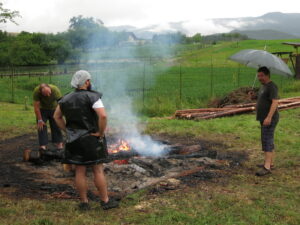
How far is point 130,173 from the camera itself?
6.45m

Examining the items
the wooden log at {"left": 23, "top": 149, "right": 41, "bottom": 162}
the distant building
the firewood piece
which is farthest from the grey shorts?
the distant building

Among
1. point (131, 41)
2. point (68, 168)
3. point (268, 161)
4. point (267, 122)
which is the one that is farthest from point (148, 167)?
point (131, 41)

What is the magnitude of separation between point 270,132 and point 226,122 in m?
4.93

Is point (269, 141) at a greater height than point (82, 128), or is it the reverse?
point (82, 128)

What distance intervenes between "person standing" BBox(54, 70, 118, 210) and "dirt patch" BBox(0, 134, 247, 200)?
0.86 m

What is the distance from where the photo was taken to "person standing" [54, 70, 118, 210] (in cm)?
460

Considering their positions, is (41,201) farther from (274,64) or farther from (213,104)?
(213,104)

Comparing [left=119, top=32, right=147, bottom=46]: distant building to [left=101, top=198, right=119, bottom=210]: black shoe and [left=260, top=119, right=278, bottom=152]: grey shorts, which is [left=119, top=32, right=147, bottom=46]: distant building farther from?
[left=101, top=198, right=119, bottom=210]: black shoe

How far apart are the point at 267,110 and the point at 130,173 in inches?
110

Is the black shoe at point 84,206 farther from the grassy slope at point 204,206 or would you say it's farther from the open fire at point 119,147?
the open fire at point 119,147

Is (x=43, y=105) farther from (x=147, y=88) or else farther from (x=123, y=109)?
(x=147, y=88)

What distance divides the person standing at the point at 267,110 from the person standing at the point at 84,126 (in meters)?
3.22

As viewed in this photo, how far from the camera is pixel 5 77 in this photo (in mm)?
35156

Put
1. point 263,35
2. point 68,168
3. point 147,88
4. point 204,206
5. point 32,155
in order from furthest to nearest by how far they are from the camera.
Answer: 1. point 263,35
2. point 147,88
3. point 32,155
4. point 68,168
5. point 204,206
